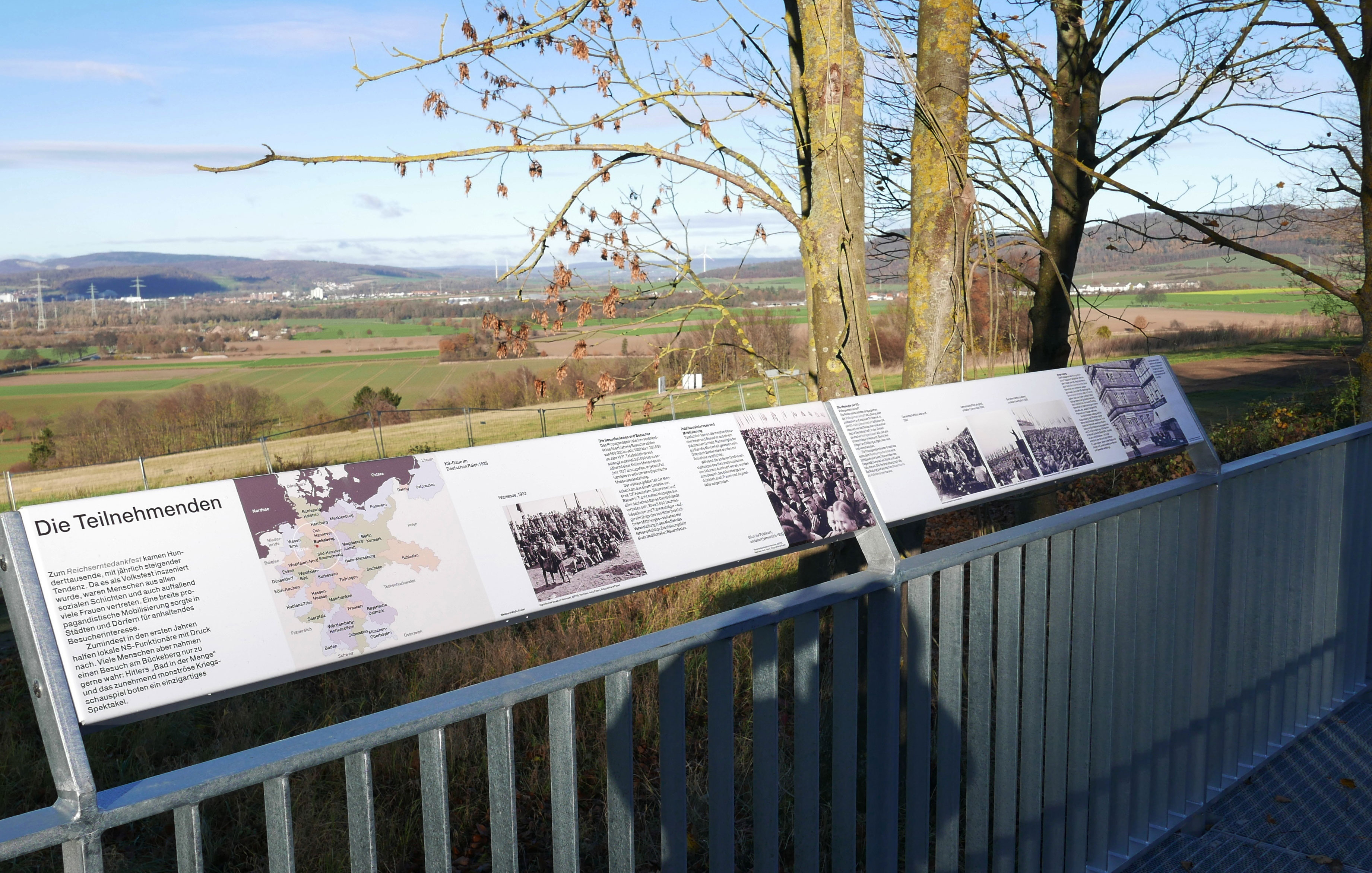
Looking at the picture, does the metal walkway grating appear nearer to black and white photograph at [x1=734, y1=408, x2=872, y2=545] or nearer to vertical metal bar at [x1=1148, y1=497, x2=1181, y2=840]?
vertical metal bar at [x1=1148, y1=497, x2=1181, y2=840]

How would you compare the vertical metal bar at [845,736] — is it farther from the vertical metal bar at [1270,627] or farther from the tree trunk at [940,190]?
the tree trunk at [940,190]

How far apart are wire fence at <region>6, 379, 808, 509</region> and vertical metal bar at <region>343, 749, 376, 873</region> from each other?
0.54 m

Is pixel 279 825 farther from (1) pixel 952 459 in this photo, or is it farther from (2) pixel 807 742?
(1) pixel 952 459

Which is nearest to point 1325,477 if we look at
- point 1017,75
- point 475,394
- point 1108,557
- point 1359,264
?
point 1108,557

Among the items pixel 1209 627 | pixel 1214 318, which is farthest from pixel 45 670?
pixel 1214 318

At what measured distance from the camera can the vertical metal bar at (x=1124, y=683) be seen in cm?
304

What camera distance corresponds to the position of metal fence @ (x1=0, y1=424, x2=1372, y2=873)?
143 centimetres

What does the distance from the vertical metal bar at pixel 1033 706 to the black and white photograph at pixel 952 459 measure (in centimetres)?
24

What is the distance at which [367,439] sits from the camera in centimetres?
3269

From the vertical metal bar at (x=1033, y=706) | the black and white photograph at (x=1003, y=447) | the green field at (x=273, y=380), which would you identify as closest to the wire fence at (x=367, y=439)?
the black and white photograph at (x=1003, y=447)

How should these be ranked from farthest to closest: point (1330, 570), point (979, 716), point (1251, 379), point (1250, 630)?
point (1251, 379) < point (1330, 570) < point (1250, 630) < point (979, 716)

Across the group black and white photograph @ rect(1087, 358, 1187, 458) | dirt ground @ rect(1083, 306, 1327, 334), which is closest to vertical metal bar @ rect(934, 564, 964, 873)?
black and white photograph @ rect(1087, 358, 1187, 458)

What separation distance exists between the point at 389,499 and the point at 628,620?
4954 millimetres

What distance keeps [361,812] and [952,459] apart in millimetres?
1858
